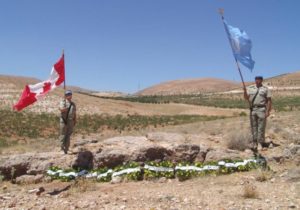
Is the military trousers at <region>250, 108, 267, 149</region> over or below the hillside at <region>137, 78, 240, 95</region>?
below

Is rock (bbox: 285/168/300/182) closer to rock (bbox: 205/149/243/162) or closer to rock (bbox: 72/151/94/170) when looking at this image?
rock (bbox: 205/149/243/162)

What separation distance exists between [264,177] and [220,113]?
4515cm

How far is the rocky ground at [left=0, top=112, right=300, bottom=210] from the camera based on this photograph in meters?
7.79

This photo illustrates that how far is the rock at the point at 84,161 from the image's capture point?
1150 cm

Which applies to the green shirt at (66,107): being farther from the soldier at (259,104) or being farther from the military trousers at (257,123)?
the military trousers at (257,123)

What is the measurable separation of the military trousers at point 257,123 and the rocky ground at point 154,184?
50 cm

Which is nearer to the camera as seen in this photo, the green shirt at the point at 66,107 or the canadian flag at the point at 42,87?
the canadian flag at the point at 42,87

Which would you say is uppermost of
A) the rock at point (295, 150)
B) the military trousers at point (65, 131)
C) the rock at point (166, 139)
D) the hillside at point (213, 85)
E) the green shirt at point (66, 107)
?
the hillside at point (213, 85)

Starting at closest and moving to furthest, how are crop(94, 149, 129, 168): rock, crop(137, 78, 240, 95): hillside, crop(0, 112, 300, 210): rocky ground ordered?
crop(0, 112, 300, 210): rocky ground
crop(94, 149, 129, 168): rock
crop(137, 78, 240, 95): hillside

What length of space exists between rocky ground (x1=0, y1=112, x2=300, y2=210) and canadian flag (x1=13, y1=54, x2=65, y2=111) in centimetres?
173

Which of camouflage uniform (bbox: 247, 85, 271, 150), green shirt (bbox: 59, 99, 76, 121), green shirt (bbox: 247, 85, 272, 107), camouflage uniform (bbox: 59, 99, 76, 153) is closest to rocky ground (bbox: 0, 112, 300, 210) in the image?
camouflage uniform (bbox: 59, 99, 76, 153)

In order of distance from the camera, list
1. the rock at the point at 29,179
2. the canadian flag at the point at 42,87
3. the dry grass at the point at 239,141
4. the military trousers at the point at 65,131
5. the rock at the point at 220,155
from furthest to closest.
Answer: the dry grass at the point at 239,141, the military trousers at the point at 65,131, the rock at the point at 220,155, the rock at the point at 29,179, the canadian flag at the point at 42,87

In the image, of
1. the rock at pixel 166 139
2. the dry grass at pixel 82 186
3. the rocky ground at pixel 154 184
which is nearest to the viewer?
the rocky ground at pixel 154 184

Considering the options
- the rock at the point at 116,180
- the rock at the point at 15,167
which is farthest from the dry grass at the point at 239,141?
the rock at the point at 15,167
